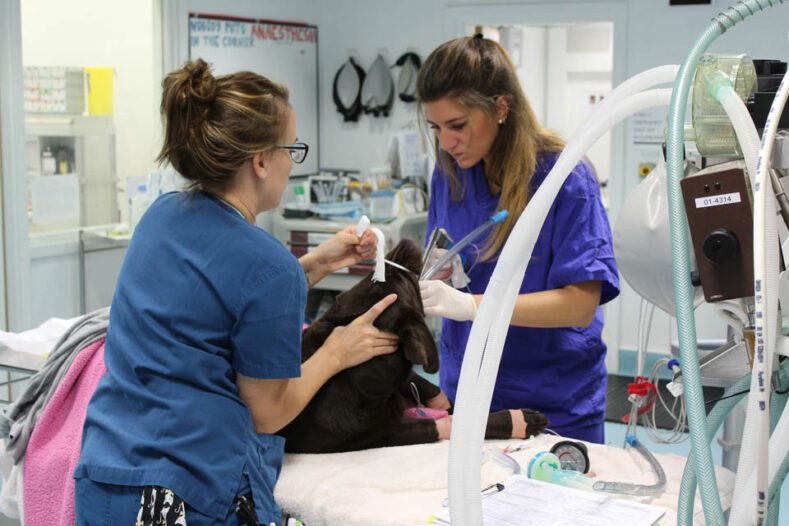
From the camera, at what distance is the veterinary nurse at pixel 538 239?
1895 mm

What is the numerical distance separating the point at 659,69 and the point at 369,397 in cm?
88

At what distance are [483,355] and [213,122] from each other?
1.86ft

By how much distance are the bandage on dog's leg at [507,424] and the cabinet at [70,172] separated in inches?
115

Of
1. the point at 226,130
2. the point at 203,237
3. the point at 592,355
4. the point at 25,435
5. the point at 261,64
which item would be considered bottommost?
the point at 25,435

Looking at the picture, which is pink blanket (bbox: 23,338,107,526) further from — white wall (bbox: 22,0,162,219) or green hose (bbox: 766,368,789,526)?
white wall (bbox: 22,0,162,219)

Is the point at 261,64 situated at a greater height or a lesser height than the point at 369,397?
greater

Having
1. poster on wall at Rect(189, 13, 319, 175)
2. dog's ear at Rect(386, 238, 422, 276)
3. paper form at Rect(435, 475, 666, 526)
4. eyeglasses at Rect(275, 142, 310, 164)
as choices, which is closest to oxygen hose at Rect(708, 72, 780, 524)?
paper form at Rect(435, 475, 666, 526)

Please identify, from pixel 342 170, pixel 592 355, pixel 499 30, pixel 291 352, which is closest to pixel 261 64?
pixel 342 170

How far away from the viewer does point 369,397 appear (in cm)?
177

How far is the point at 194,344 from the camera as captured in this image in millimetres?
1420

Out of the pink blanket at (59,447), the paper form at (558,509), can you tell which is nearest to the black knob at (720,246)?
the paper form at (558,509)

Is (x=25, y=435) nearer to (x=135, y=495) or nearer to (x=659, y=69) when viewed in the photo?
(x=135, y=495)

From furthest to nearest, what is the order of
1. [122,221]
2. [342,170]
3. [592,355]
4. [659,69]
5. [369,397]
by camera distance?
[342,170] < [122,221] < [592,355] < [369,397] < [659,69]

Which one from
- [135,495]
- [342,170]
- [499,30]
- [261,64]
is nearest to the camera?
[135,495]
